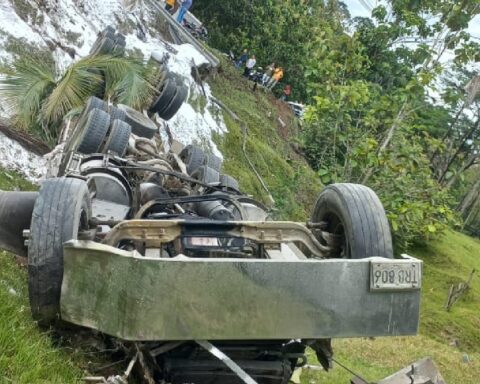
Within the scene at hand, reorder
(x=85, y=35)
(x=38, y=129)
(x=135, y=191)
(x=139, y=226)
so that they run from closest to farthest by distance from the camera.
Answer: (x=139, y=226) < (x=135, y=191) < (x=38, y=129) < (x=85, y=35)

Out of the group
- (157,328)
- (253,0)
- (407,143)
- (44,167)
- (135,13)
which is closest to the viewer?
(157,328)

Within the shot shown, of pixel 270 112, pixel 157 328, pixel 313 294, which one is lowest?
pixel 270 112

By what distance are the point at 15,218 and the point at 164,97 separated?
5506 millimetres

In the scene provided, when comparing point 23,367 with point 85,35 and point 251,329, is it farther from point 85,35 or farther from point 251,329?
point 85,35

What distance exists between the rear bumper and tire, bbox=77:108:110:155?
2.51m

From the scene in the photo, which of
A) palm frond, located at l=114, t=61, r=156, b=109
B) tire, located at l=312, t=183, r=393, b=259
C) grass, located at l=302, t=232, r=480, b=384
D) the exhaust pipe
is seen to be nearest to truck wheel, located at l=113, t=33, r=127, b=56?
palm frond, located at l=114, t=61, r=156, b=109

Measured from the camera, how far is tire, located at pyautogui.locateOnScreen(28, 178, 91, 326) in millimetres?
3447

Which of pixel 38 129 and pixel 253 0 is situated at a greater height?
pixel 253 0

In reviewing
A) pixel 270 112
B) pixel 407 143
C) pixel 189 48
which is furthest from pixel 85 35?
pixel 270 112

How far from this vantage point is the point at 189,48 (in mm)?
15938

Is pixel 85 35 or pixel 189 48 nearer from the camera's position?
pixel 85 35

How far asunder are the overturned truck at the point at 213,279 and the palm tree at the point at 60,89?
12.8 ft

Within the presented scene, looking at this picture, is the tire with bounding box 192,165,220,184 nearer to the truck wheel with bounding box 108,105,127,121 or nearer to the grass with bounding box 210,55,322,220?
the truck wheel with bounding box 108,105,127,121

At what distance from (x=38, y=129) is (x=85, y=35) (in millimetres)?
4321
